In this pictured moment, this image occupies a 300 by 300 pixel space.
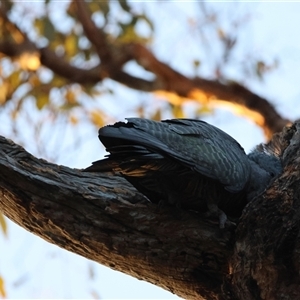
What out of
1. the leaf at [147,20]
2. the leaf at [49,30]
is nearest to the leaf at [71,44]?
the leaf at [49,30]

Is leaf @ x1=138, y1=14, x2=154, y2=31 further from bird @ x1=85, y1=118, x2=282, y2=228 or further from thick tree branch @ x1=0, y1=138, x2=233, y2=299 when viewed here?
thick tree branch @ x1=0, y1=138, x2=233, y2=299

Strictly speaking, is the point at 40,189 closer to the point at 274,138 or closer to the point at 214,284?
the point at 214,284

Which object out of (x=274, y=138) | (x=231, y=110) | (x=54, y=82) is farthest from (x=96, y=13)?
(x=274, y=138)

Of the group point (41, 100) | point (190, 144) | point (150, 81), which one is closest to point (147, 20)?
point (150, 81)

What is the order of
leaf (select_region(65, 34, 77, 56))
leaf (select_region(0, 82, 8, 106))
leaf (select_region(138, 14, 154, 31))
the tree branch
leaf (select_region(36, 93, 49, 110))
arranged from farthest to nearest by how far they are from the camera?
leaf (select_region(65, 34, 77, 56)) < leaf (select_region(138, 14, 154, 31)) < leaf (select_region(0, 82, 8, 106)) < leaf (select_region(36, 93, 49, 110)) < the tree branch

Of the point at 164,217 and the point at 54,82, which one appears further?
the point at 54,82

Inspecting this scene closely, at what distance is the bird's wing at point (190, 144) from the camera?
2.17 meters

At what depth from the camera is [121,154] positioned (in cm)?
218

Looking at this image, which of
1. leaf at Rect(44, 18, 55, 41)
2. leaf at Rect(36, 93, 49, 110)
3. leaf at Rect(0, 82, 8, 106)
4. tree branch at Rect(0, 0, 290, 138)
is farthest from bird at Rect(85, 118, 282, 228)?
leaf at Rect(0, 82, 8, 106)

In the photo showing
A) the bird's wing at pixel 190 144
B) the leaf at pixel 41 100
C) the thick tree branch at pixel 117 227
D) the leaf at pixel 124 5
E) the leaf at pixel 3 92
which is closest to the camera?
the bird's wing at pixel 190 144

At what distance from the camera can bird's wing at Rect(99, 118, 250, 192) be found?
2.17m

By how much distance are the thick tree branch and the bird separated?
7cm

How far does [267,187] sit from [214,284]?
0.37 metres

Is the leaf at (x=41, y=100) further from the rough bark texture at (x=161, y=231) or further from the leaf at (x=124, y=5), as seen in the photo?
the rough bark texture at (x=161, y=231)
